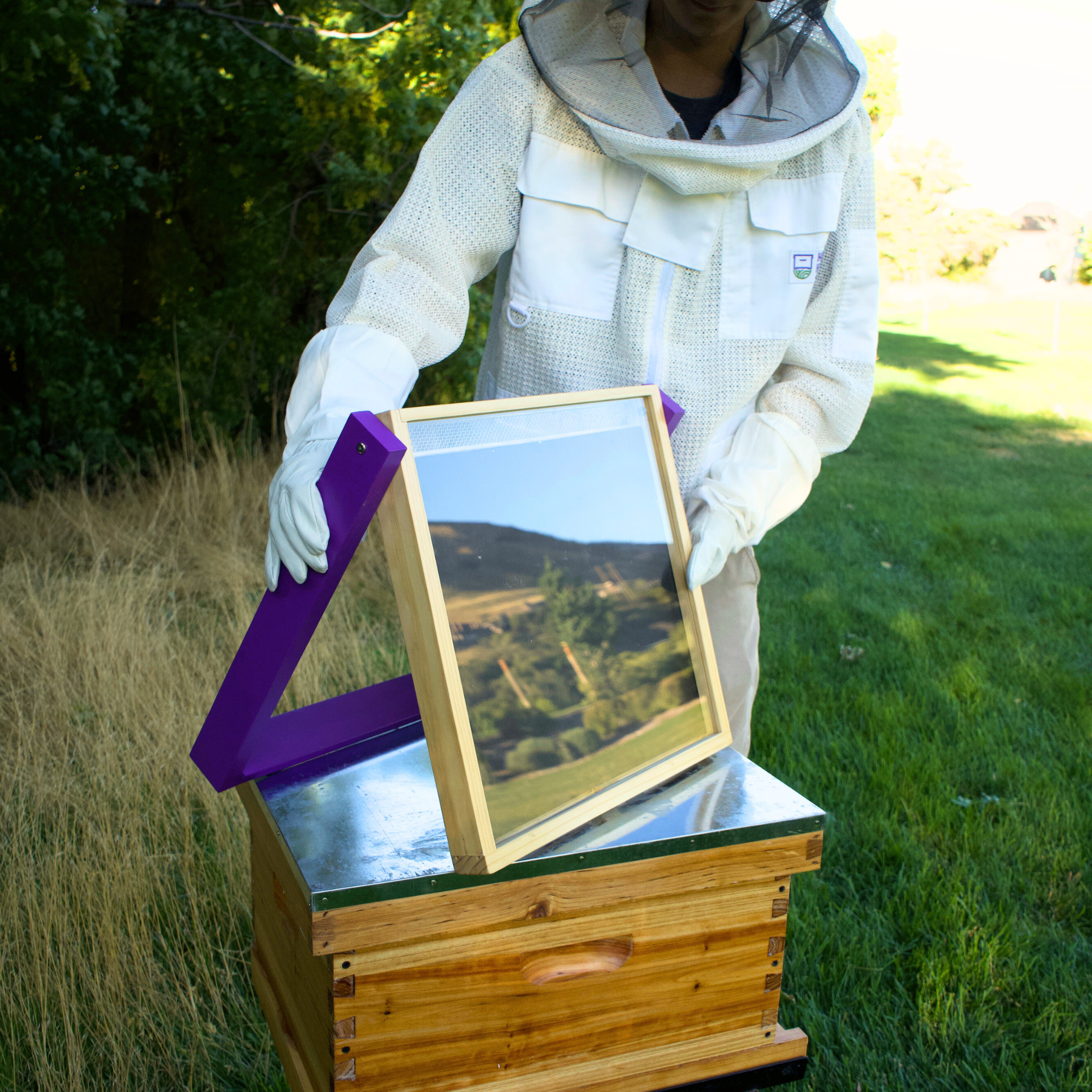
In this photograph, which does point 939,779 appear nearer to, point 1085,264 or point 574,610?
point 574,610

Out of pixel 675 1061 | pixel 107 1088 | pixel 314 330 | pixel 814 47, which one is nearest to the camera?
pixel 675 1061

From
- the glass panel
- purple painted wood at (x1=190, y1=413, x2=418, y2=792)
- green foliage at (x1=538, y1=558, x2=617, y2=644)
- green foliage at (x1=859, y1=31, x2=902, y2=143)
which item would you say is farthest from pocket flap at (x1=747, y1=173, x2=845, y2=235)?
green foliage at (x1=859, y1=31, x2=902, y2=143)

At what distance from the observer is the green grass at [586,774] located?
1038mm

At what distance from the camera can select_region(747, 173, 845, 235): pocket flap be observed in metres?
1.50

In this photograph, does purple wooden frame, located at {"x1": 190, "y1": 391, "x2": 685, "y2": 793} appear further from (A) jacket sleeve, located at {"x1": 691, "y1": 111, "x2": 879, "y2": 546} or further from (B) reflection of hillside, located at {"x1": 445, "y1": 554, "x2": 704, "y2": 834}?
(A) jacket sleeve, located at {"x1": 691, "y1": 111, "x2": 879, "y2": 546}

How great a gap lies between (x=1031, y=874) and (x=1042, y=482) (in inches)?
194

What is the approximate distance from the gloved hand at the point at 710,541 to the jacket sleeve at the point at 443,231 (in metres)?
0.47

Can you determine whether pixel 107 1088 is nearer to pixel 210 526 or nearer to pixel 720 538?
pixel 720 538

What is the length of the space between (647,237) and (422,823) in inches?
36.3

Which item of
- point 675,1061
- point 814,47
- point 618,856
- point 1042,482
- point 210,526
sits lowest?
point 1042,482

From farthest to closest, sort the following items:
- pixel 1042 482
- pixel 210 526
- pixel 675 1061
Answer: pixel 1042 482
pixel 210 526
pixel 675 1061

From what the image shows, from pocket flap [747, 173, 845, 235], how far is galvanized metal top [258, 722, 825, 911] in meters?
0.83

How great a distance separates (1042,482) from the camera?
21.5 ft

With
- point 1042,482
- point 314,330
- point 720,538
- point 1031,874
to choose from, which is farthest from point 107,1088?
point 1042,482
